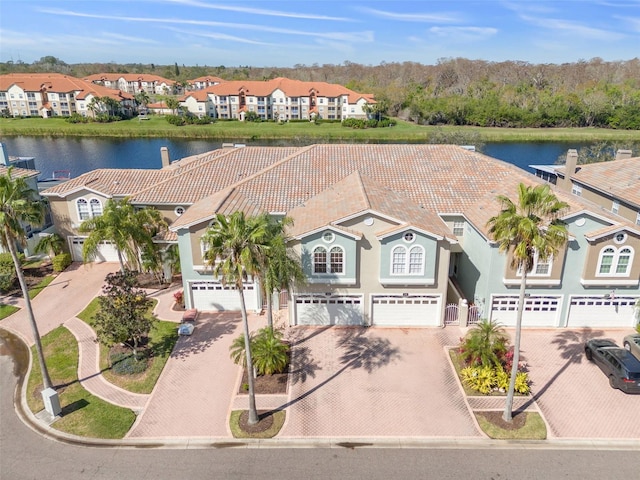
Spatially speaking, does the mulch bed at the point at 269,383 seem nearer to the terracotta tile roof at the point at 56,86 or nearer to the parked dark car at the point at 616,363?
the parked dark car at the point at 616,363

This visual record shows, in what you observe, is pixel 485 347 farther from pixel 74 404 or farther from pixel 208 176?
pixel 208 176

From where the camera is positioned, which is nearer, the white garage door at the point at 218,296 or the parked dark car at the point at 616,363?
the parked dark car at the point at 616,363

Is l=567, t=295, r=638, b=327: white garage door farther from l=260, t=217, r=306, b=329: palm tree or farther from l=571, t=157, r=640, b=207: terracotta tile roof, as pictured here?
l=260, t=217, r=306, b=329: palm tree

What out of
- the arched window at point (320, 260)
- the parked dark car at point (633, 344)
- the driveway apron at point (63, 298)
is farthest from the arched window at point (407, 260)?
the driveway apron at point (63, 298)

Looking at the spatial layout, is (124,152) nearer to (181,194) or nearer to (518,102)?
(181,194)

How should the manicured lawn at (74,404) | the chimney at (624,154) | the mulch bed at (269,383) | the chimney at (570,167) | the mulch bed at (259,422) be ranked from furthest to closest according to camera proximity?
1. the chimney at (624,154)
2. the chimney at (570,167)
3. the mulch bed at (269,383)
4. the manicured lawn at (74,404)
5. the mulch bed at (259,422)

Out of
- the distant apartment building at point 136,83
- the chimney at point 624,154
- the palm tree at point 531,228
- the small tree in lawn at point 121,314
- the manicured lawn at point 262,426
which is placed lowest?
the manicured lawn at point 262,426

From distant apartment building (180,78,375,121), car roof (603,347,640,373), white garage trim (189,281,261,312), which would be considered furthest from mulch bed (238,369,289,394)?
distant apartment building (180,78,375,121)

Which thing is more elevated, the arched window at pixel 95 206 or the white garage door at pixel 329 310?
the arched window at pixel 95 206
